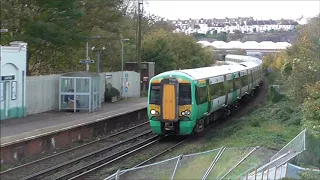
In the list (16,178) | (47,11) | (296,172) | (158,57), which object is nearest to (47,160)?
(16,178)

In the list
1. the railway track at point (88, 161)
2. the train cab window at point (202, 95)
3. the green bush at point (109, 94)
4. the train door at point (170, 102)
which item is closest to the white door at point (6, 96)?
the railway track at point (88, 161)

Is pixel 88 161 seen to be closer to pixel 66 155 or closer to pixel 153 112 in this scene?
pixel 66 155

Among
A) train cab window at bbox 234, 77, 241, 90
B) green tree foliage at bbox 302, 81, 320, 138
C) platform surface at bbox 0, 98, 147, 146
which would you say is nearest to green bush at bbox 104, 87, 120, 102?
platform surface at bbox 0, 98, 147, 146

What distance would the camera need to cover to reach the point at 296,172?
1167cm

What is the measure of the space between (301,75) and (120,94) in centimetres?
1366

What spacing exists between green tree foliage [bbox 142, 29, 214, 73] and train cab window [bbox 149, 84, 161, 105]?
29675 millimetres

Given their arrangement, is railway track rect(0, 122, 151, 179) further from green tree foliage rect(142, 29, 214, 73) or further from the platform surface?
green tree foliage rect(142, 29, 214, 73)

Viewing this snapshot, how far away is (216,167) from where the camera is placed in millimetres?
11562

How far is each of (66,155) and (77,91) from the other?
8.98 m

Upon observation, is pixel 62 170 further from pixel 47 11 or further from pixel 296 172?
pixel 47 11

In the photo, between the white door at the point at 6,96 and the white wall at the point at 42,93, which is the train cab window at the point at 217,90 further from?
the white wall at the point at 42,93

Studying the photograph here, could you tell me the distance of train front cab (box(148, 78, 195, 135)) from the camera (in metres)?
20.0

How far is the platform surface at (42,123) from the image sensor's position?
18406 millimetres


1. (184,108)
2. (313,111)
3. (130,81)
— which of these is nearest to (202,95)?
(184,108)
